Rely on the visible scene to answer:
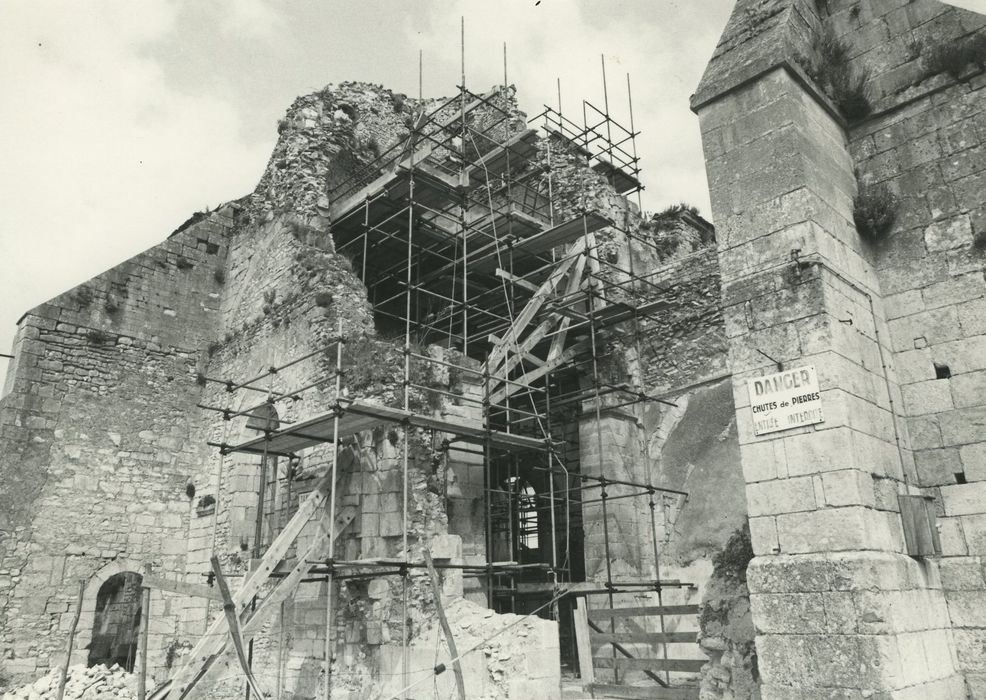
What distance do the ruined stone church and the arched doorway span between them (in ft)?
0.20

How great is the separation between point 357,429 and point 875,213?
606cm

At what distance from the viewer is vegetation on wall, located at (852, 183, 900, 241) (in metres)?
5.86

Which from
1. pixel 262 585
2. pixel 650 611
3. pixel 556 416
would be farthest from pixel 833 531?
pixel 556 416

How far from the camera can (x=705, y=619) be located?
5.91m

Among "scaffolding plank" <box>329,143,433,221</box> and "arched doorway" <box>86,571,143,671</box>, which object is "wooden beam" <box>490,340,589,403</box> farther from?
"arched doorway" <box>86,571,143,671</box>

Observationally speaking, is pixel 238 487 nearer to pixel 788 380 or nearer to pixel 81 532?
pixel 81 532

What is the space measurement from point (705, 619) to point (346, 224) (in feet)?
30.7

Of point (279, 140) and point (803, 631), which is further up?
point (279, 140)

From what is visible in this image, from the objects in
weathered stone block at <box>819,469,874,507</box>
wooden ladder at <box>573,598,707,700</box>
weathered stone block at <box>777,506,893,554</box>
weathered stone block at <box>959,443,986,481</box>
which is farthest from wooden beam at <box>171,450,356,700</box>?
weathered stone block at <box>959,443,986,481</box>

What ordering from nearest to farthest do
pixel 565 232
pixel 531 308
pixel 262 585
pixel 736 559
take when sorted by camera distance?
pixel 736 559 → pixel 262 585 → pixel 565 232 → pixel 531 308

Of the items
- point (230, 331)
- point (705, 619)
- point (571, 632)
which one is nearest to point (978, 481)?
point (705, 619)

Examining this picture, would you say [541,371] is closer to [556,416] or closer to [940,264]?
[556,416]

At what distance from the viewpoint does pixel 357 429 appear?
9.30 metres

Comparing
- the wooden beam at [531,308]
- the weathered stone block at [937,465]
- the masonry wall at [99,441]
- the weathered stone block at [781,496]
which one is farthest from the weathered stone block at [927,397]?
the masonry wall at [99,441]
